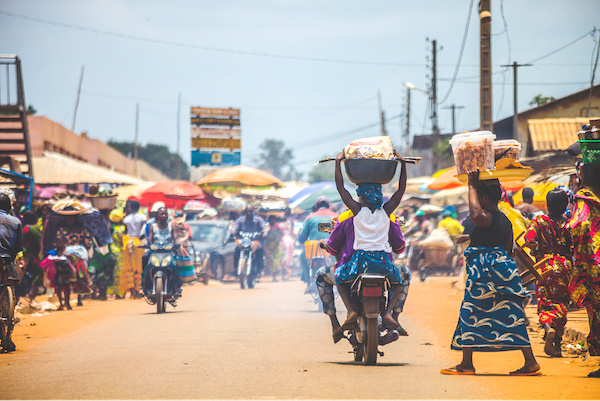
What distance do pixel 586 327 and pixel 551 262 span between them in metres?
1.73

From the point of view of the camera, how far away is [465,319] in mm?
7328

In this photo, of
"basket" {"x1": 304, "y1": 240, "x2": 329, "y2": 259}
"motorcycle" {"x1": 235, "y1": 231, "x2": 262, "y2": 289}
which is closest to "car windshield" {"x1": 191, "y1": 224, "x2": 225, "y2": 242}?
"motorcycle" {"x1": 235, "y1": 231, "x2": 262, "y2": 289}

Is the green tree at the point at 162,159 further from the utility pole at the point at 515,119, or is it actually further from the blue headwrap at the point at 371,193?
the blue headwrap at the point at 371,193

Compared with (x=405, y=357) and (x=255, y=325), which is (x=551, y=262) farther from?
(x=255, y=325)

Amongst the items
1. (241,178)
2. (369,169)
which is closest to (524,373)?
(369,169)

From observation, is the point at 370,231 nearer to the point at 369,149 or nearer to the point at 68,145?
the point at 369,149

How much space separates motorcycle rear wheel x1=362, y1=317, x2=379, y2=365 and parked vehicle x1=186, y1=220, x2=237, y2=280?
53.3 ft

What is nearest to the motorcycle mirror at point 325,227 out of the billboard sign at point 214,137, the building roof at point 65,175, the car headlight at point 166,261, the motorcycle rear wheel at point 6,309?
the motorcycle rear wheel at point 6,309

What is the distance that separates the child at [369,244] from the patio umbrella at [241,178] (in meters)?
21.7

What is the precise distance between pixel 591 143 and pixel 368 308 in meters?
2.63

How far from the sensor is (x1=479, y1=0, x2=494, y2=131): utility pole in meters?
19.6

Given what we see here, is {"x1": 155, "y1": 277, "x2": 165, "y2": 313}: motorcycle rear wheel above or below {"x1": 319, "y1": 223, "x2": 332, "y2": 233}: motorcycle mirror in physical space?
below

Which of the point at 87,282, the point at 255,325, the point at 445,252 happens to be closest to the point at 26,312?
the point at 87,282

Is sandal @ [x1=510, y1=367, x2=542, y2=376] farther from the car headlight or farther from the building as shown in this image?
the building
